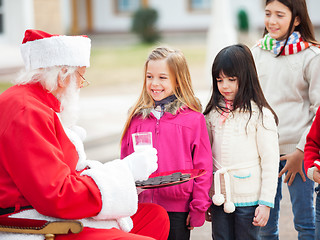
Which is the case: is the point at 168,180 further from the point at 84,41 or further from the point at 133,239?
the point at 84,41

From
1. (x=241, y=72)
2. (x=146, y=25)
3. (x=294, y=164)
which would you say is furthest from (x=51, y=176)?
(x=146, y=25)

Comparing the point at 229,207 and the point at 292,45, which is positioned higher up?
the point at 292,45

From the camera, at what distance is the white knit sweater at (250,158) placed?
3.37 metres

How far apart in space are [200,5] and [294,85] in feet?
90.5

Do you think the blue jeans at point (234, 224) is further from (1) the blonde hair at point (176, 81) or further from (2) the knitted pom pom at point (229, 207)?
(1) the blonde hair at point (176, 81)

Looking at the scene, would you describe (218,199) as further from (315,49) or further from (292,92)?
(315,49)

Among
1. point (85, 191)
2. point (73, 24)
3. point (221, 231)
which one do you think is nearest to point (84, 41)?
point (85, 191)

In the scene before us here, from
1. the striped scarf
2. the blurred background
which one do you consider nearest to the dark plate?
the striped scarf

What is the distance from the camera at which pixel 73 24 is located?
29.7 meters

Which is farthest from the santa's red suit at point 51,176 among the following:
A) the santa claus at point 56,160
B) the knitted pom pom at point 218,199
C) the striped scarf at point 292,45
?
the striped scarf at point 292,45

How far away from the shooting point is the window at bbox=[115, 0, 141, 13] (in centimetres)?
3134

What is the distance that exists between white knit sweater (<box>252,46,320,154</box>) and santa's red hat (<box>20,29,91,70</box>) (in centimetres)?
145

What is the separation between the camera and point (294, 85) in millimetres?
3762

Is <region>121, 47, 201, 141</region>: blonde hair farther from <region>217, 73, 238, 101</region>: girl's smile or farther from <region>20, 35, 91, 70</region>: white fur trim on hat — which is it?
<region>20, 35, 91, 70</region>: white fur trim on hat
